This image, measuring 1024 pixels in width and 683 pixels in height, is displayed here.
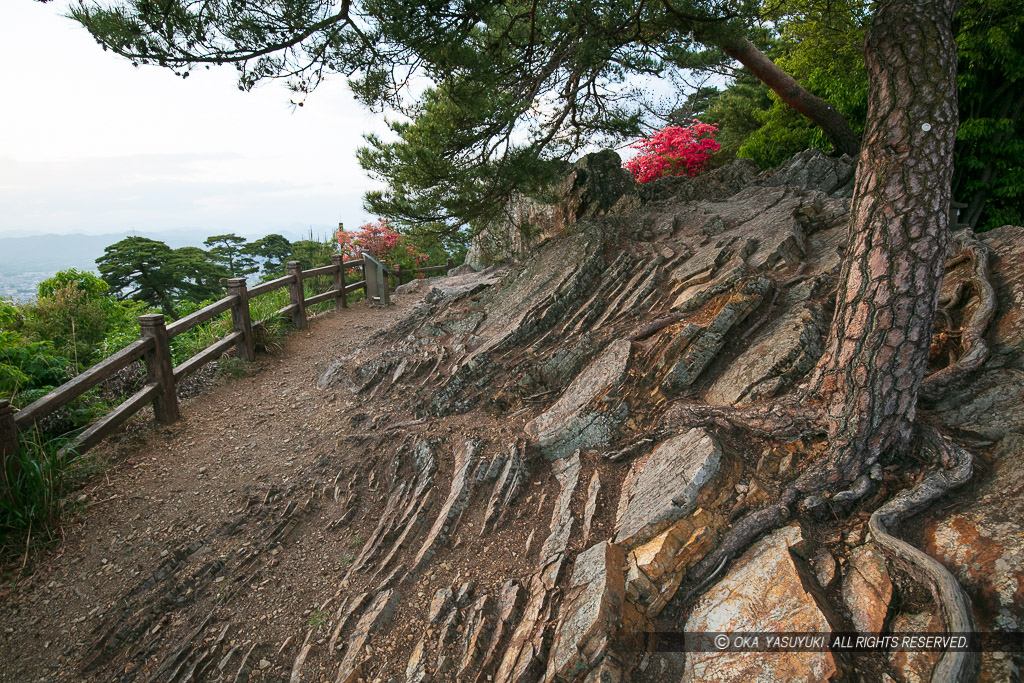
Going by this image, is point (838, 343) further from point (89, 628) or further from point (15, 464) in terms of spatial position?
point (15, 464)

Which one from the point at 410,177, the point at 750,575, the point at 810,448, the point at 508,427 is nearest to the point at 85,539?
the point at 508,427

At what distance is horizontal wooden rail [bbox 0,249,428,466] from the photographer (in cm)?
443

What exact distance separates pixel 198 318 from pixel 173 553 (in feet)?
11.8

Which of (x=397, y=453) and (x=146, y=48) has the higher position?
A: (x=146, y=48)

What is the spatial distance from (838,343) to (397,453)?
3.91 metres

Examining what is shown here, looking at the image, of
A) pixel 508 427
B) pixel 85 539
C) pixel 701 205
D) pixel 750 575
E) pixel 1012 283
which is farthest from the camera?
pixel 701 205

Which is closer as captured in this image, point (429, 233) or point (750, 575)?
point (750, 575)

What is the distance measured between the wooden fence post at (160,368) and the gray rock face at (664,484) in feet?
17.5

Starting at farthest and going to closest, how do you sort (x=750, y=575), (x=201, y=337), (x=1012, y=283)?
(x=201, y=337) < (x=1012, y=283) < (x=750, y=575)

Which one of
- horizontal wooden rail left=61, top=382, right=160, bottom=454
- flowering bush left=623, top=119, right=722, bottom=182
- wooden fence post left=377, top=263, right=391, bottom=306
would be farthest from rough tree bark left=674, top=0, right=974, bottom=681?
wooden fence post left=377, top=263, right=391, bottom=306

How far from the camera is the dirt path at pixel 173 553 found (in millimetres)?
3648

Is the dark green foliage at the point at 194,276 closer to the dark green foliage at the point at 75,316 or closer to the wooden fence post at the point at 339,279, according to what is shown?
the wooden fence post at the point at 339,279

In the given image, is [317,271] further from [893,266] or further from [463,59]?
[893,266]

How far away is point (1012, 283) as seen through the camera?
4.01 m
